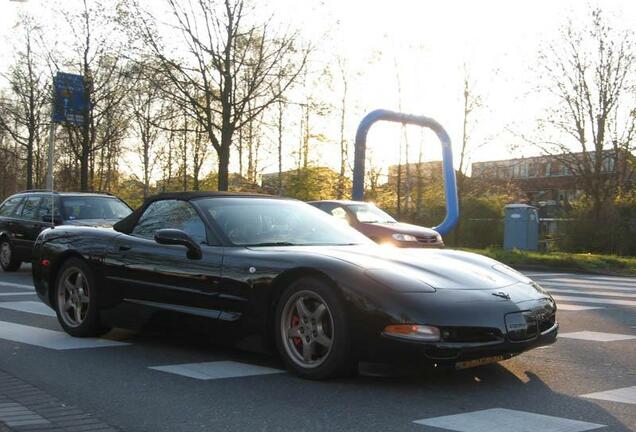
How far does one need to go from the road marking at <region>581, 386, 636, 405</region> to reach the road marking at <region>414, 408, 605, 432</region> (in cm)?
71

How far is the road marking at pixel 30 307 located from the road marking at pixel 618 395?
5841 millimetres

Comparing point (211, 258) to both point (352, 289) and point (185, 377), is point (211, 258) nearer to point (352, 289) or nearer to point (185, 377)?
point (185, 377)

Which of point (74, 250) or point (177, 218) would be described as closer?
point (177, 218)

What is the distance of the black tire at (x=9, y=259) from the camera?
1491 centimetres

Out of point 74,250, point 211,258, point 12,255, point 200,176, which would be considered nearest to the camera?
point 211,258

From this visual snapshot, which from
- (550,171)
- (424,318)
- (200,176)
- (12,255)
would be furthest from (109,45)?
(550,171)

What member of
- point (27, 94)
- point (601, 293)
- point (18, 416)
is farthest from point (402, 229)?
point (27, 94)

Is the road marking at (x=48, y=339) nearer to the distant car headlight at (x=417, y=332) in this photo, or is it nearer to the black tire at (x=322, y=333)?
the black tire at (x=322, y=333)

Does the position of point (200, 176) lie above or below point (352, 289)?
above

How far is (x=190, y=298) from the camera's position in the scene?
5.70 metres

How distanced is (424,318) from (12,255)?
1235 centimetres

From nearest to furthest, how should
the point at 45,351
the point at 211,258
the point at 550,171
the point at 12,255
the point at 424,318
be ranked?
the point at 424,318, the point at 211,258, the point at 45,351, the point at 12,255, the point at 550,171

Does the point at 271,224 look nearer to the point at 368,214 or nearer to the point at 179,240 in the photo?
the point at 179,240

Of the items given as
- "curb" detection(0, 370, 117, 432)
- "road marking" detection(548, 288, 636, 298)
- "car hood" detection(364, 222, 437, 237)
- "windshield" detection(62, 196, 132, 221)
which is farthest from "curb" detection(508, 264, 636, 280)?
"curb" detection(0, 370, 117, 432)
